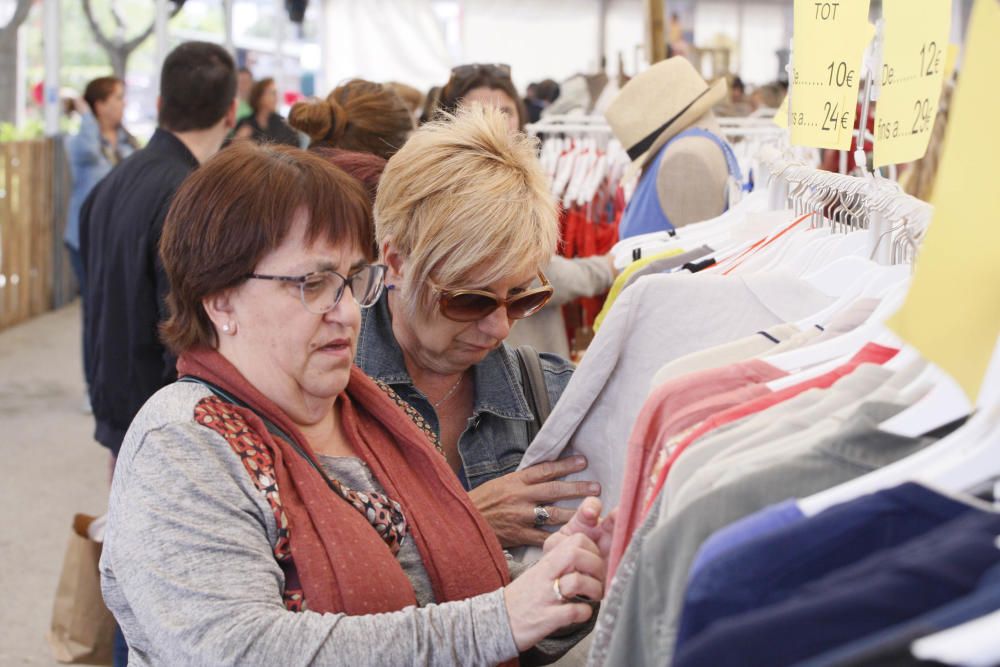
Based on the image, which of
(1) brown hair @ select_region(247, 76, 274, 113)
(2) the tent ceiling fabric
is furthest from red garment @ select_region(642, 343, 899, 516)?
(2) the tent ceiling fabric

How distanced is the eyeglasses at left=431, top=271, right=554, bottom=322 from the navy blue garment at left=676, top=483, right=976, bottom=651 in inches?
44.4

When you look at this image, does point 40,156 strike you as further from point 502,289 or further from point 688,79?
point 502,289

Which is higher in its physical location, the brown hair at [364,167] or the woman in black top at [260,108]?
the brown hair at [364,167]

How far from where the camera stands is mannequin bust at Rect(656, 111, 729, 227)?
3488mm

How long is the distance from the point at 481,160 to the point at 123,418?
1.90m

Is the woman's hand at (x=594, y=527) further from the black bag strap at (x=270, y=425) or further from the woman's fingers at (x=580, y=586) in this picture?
the black bag strap at (x=270, y=425)

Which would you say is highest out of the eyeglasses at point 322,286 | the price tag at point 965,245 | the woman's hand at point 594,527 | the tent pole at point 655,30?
the tent pole at point 655,30

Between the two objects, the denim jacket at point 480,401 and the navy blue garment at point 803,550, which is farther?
the denim jacket at point 480,401

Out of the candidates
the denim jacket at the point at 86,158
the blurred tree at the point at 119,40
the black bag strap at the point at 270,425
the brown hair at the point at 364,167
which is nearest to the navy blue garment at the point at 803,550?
the black bag strap at the point at 270,425

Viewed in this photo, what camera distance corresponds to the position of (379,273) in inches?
67.2

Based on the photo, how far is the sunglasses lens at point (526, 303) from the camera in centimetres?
200

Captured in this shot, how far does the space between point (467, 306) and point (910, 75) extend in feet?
2.70

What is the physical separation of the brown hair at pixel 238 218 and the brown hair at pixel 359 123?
1519 millimetres

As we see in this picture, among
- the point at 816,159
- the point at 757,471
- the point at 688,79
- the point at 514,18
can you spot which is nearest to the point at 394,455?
the point at 757,471
